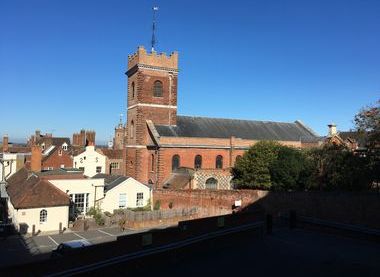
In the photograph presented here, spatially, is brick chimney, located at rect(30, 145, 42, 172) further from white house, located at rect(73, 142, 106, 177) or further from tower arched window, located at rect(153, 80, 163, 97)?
white house, located at rect(73, 142, 106, 177)

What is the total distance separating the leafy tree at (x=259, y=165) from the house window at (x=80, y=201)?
14201 millimetres

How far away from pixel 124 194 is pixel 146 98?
11.8 m

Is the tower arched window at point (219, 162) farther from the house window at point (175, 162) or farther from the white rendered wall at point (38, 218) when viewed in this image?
the white rendered wall at point (38, 218)

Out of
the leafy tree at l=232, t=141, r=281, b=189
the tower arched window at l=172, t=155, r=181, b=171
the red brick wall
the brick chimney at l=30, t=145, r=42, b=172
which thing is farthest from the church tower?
the leafy tree at l=232, t=141, r=281, b=189

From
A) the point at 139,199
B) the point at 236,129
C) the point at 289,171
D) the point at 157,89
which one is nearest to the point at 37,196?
the point at 139,199

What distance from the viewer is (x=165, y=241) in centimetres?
1459

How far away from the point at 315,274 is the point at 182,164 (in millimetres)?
33472

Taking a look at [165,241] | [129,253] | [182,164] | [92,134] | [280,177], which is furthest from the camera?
[92,134]

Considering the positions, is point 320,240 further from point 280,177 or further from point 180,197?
point 180,197

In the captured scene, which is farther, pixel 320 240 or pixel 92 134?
pixel 92 134

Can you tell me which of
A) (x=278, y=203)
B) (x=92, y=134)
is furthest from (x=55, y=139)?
(x=278, y=203)

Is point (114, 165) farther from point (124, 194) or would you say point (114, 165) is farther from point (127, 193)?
point (124, 194)

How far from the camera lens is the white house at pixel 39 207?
107 ft

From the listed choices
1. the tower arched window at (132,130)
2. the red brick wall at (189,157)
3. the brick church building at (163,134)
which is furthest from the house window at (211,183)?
the tower arched window at (132,130)
